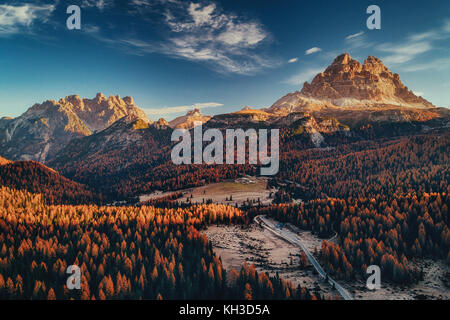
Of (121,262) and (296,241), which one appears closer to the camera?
(121,262)

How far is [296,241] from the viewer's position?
12369cm

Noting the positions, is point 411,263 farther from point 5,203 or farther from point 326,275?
point 5,203

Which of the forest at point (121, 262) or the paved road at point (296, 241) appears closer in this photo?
the forest at point (121, 262)

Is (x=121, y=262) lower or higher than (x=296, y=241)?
higher

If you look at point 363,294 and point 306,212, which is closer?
point 363,294

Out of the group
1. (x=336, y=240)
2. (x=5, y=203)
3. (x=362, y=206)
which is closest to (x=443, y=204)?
(x=362, y=206)

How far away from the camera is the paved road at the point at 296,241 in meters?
79.1

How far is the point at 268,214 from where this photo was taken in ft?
545

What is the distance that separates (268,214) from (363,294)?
89.9m

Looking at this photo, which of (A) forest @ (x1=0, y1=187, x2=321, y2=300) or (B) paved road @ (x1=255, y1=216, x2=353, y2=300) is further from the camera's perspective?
(B) paved road @ (x1=255, y1=216, x2=353, y2=300)

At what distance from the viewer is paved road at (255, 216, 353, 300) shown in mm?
79075

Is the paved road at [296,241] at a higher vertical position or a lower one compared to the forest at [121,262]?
lower

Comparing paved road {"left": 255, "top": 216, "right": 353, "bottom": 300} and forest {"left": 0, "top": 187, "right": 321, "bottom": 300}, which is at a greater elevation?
forest {"left": 0, "top": 187, "right": 321, "bottom": 300}

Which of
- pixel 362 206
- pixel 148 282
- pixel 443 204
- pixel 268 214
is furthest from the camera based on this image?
pixel 268 214
